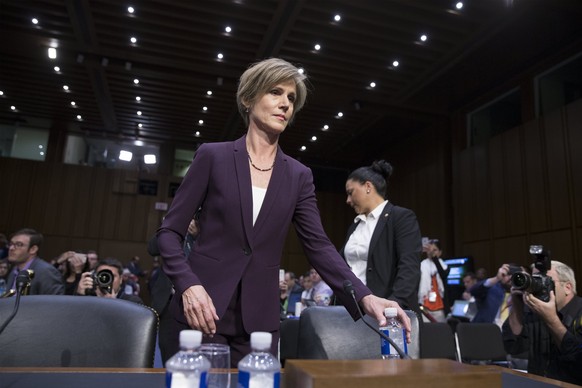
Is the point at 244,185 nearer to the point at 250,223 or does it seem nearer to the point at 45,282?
the point at 250,223

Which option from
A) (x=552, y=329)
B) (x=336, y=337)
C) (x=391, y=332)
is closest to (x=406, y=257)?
(x=552, y=329)

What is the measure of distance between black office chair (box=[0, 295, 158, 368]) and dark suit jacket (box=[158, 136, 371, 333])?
120 millimetres

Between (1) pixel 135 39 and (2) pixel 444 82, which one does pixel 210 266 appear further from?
(2) pixel 444 82

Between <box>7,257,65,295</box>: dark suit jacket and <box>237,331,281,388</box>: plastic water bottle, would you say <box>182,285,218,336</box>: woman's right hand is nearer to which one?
<box>237,331,281,388</box>: plastic water bottle

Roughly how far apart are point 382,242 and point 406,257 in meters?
0.16

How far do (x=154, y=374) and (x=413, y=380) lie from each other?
2.09 feet

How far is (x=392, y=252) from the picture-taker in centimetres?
251

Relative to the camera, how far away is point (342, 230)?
14.7 meters

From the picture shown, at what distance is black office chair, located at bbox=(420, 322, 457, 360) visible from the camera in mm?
3309

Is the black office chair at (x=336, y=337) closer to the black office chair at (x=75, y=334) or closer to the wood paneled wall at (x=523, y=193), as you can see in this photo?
the black office chair at (x=75, y=334)

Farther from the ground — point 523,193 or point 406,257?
point 523,193

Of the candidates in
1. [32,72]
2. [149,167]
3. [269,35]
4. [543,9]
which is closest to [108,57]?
[32,72]

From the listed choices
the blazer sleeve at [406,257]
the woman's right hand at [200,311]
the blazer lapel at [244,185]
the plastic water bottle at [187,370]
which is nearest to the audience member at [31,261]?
the blazer sleeve at [406,257]

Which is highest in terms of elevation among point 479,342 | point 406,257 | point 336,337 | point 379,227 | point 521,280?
point 379,227
